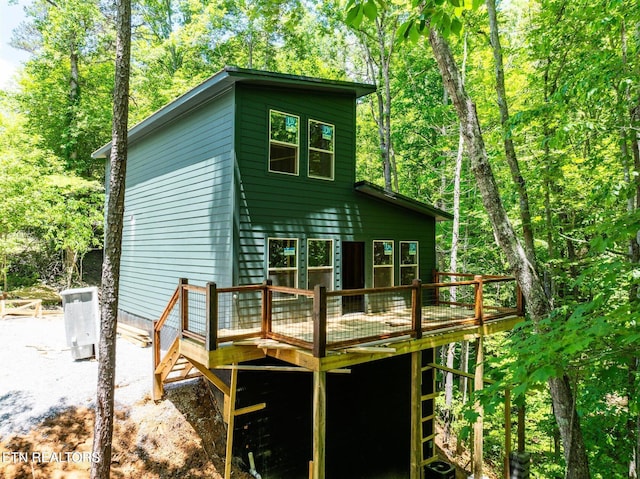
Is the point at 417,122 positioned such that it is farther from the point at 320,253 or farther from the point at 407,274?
the point at 320,253

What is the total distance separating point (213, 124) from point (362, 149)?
1424cm

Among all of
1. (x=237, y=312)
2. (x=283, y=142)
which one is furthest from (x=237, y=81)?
(x=237, y=312)

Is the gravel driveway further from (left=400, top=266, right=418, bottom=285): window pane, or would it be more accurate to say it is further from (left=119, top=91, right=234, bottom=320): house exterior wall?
(left=400, top=266, right=418, bottom=285): window pane

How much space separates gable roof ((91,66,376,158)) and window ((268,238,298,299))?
3.26 m

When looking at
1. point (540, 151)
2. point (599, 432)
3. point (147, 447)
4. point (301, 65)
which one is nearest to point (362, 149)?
point (301, 65)

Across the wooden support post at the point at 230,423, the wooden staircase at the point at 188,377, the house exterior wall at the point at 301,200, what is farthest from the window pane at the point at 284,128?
the wooden support post at the point at 230,423

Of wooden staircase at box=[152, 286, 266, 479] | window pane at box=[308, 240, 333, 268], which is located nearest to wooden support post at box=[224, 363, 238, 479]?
wooden staircase at box=[152, 286, 266, 479]

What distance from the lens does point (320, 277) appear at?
8742mm

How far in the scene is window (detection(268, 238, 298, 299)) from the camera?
7887 mm

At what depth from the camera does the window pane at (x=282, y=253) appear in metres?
7.90

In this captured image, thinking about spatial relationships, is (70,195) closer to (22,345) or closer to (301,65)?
(22,345)

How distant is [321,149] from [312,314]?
426cm

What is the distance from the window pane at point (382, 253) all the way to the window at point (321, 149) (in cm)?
229

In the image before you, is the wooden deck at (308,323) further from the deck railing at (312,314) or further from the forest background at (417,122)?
the forest background at (417,122)
